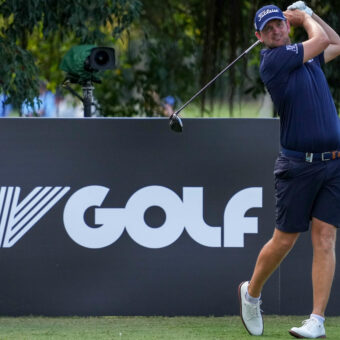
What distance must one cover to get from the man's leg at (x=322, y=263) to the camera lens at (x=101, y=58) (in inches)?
129

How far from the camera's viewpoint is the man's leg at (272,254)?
5.62 meters

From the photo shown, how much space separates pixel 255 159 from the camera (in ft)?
21.1

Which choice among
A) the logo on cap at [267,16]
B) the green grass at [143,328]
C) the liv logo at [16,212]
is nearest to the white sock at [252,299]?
the green grass at [143,328]

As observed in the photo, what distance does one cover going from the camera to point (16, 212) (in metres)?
6.41

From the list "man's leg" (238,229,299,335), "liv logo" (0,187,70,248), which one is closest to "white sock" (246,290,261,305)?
"man's leg" (238,229,299,335)

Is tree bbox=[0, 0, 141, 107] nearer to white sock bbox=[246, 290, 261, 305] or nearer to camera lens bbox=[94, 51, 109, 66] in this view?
Answer: camera lens bbox=[94, 51, 109, 66]

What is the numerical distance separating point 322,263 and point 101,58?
345 centimetres

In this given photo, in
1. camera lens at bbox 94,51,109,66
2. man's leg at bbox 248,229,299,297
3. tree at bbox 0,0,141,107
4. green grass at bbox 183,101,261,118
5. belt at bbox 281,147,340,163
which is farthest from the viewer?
green grass at bbox 183,101,261,118

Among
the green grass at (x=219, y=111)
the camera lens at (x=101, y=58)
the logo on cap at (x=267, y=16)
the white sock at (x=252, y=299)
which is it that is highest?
the logo on cap at (x=267, y=16)

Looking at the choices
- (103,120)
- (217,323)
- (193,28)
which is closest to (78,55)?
(103,120)

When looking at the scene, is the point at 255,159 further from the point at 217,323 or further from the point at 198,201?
the point at 217,323

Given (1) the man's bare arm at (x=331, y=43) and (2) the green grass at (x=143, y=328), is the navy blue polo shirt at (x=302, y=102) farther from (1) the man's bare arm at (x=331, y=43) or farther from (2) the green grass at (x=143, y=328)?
(2) the green grass at (x=143, y=328)

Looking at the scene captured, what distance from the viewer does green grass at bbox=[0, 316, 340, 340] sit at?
570 centimetres

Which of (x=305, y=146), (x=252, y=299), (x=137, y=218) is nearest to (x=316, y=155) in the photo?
(x=305, y=146)
